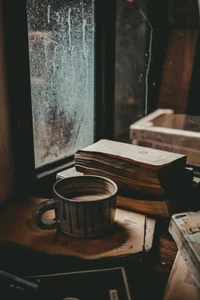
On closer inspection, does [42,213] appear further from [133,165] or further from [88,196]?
[133,165]

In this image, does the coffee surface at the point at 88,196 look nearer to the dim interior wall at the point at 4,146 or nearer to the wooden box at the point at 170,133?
the dim interior wall at the point at 4,146

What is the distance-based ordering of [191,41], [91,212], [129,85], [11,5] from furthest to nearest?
1. [129,85]
2. [191,41]
3. [11,5]
4. [91,212]

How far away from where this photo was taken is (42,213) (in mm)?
1318

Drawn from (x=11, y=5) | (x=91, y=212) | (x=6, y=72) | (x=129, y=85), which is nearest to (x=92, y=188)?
(x=91, y=212)

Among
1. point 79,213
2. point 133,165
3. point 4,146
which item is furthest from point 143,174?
point 4,146

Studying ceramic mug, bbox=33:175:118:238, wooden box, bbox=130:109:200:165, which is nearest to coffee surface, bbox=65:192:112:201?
ceramic mug, bbox=33:175:118:238

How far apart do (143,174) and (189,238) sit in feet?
1.12

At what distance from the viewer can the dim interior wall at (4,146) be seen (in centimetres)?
148

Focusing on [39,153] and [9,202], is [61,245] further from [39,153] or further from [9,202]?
[39,153]

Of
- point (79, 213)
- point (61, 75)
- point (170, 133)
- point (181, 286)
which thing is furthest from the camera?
point (170, 133)

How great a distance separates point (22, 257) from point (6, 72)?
2.45ft

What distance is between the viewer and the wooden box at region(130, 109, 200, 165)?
2.29 m

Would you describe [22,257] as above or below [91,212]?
below

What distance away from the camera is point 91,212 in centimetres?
130
